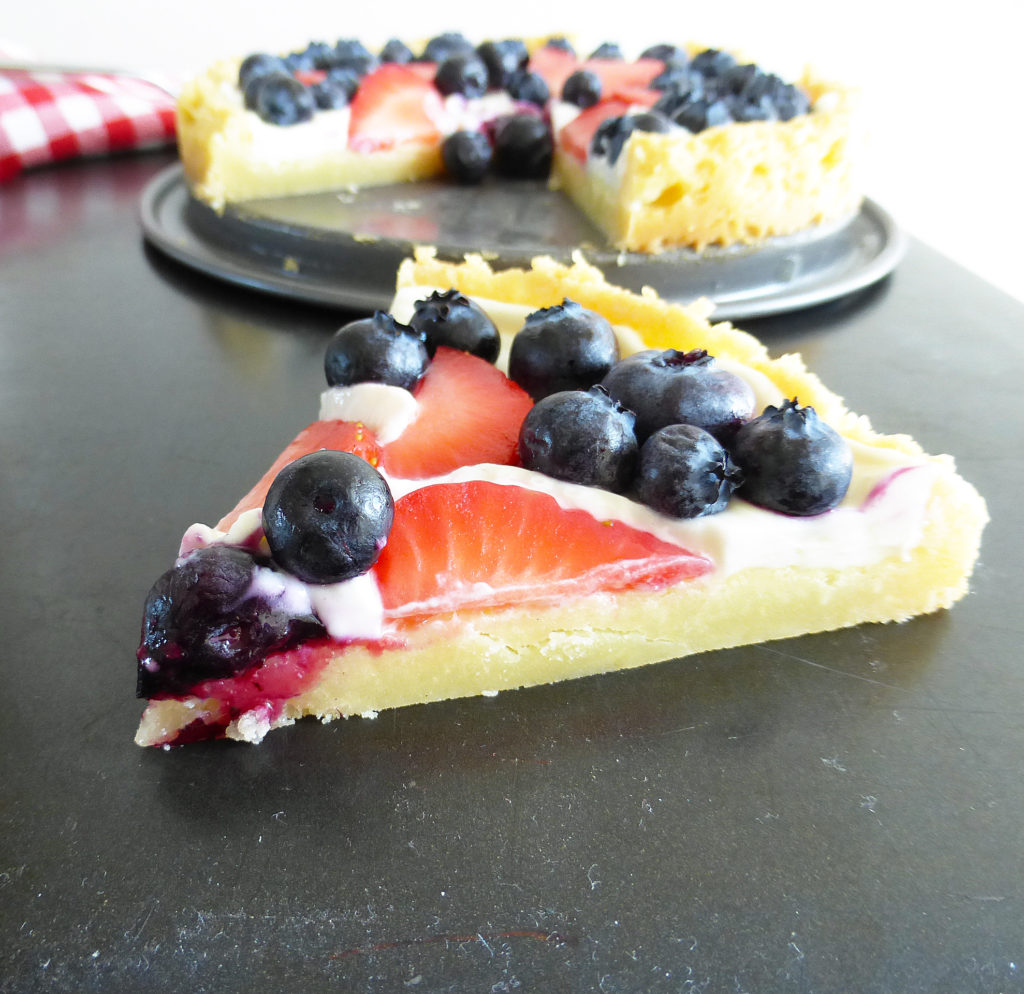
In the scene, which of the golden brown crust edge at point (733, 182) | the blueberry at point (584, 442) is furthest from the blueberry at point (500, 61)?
the blueberry at point (584, 442)

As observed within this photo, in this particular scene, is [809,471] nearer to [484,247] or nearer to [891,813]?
[891,813]

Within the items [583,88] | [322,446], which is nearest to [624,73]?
[583,88]

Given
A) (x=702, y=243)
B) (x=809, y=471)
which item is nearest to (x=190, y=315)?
(x=702, y=243)

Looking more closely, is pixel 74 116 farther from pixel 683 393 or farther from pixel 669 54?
pixel 683 393

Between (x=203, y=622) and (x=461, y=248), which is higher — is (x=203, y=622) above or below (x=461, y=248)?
above

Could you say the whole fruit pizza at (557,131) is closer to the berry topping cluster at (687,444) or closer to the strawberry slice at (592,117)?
the strawberry slice at (592,117)

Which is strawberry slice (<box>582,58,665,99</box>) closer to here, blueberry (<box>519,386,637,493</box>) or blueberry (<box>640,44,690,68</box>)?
blueberry (<box>640,44,690,68</box>)
